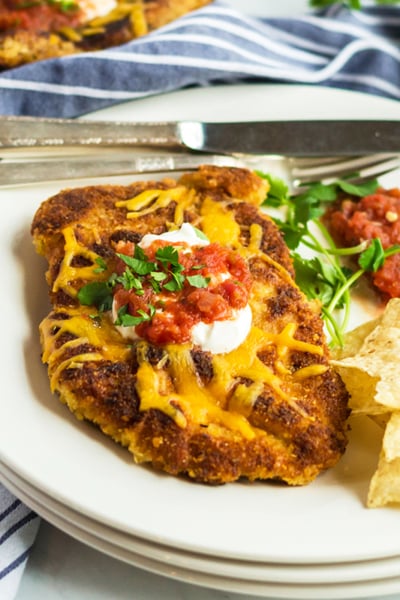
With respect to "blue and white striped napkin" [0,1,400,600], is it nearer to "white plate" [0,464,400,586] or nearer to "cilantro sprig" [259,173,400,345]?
"cilantro sprig" [259,173,400,345]

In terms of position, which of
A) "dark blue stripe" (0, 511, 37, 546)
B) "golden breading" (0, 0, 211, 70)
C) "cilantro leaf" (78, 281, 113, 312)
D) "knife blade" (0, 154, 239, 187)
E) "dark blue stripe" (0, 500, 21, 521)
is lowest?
"dark blue stripe" (0, 511, 37, 546)

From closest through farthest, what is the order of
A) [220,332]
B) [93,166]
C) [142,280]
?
[220,332]
[142,280]
[93,166]

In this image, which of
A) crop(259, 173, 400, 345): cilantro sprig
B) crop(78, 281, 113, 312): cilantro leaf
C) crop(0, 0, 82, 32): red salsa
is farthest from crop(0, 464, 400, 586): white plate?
crop(0, 0, 82, 32): red salsa

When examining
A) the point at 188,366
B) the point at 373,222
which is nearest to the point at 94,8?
the point at 373,222

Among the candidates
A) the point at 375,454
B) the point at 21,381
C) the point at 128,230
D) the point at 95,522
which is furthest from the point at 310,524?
the point at 128,230

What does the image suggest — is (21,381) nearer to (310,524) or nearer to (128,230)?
(128,230)

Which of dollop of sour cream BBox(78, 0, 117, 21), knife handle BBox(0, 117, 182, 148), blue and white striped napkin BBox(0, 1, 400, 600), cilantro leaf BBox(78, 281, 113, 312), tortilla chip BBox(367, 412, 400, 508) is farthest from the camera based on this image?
dollop of sour cream BBox(78, 0, 117, 21)

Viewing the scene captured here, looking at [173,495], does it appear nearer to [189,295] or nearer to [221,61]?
[189,295]

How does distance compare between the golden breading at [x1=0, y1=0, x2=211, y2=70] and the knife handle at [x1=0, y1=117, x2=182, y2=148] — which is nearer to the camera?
the knife handle at [x1=0, y1=117, x2=182, y2=148]
